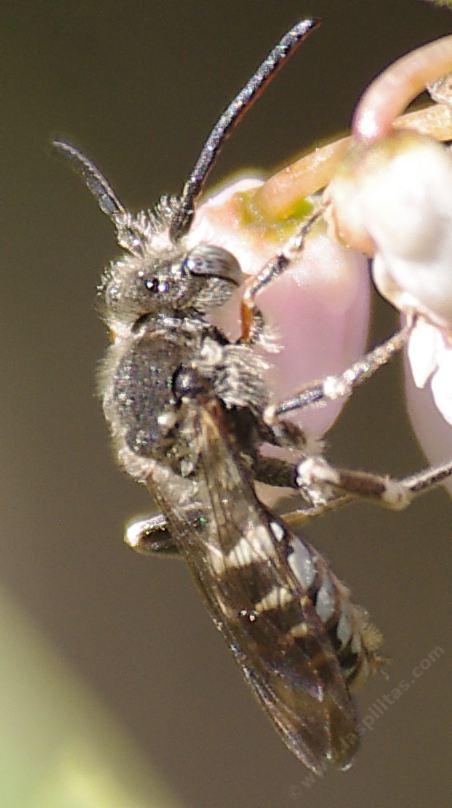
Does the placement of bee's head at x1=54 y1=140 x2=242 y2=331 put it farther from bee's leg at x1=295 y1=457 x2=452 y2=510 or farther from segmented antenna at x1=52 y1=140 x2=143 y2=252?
bee's leg at x1=295 y1=457 x2=452 y2=510

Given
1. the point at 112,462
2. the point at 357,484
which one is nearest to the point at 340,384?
the point at 357,484

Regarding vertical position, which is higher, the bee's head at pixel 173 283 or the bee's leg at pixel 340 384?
the bee's head at pixel 173 283

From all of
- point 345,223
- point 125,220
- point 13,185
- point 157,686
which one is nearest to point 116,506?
point 157,686

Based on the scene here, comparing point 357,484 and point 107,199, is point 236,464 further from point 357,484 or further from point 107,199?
point 107,199

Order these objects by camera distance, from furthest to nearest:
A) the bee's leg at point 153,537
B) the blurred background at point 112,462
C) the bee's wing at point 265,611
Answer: the blurred background at point 112,462, the bee's leg at point 153,537, the bee's wing at point 265,611

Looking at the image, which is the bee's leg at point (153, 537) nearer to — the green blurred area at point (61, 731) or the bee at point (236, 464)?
A: the bee at point (236, 464)

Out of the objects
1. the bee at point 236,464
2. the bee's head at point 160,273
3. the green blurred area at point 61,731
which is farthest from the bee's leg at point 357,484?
the green blurred area at point 61,731

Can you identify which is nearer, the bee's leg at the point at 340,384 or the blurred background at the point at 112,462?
the bee's leg at the point at 340,384
